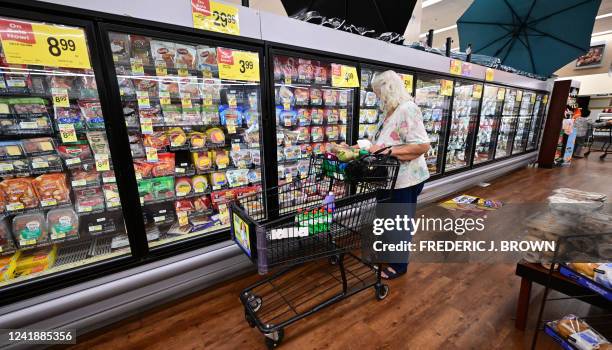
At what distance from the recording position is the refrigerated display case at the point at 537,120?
610 centimetres

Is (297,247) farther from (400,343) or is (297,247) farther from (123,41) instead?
(123,41)

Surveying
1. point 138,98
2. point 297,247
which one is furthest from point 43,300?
point 297,247

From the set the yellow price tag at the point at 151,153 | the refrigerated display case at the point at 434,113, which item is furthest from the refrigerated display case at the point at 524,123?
the yellow price tag at the point at 151,153

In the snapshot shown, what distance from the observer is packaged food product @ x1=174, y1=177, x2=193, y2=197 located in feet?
6.72

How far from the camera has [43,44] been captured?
1.30 metres

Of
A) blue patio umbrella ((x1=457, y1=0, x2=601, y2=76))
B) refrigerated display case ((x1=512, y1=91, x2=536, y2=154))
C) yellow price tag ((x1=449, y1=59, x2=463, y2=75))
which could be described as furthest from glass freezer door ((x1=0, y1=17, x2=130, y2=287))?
refrigerated display case ((x1=512, y1=91, x2=536, y2=154))

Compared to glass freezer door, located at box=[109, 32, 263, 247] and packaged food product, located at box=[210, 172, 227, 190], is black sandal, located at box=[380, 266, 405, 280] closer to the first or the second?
glass freezer door, located at box=[109, 32, 263, 247]

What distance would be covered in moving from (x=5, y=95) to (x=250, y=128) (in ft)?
4.81

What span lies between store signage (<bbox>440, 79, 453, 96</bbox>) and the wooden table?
264 centimetres

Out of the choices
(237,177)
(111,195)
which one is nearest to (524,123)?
(237,177)

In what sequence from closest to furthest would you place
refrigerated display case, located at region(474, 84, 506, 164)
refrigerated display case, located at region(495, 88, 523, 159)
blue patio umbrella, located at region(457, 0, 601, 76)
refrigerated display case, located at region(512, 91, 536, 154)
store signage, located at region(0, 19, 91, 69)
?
store signage, located at region(0, 19, 91, 69) < blue patio umbrella, located at region(457, 0, 601, 76) < refrigerated display case, located at region(474, 84, 506, 164) < refrigerated display case, located at region(495, 88, 523, 159) < refrigerated display case, located at region(512, 91, 536, 154)

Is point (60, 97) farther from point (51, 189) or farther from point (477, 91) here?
point (477, 91)

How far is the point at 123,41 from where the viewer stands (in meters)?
1.71

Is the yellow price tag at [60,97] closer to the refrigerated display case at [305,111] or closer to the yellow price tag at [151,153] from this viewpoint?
the yellow price tag at [151,153]
